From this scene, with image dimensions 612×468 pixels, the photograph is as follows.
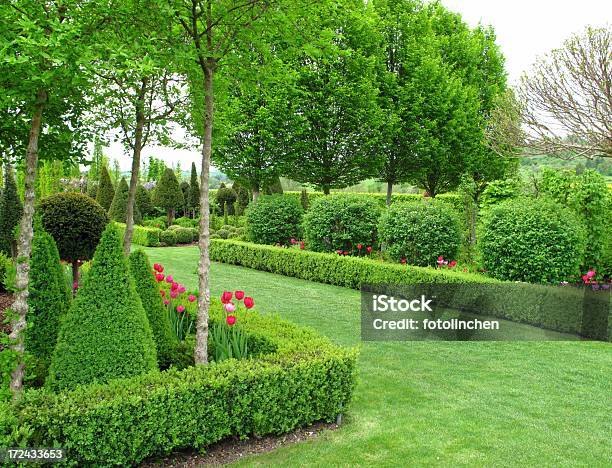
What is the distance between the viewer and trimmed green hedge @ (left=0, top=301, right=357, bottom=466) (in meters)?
3.93

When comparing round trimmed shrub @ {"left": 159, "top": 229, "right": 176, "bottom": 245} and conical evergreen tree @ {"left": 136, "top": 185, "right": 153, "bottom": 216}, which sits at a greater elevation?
conical evergreen tree @ {"left": 136, "top": 185, "right": 153, "bottom": 216}

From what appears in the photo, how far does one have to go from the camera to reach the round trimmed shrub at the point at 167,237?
23.7m

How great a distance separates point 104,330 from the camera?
4449mm

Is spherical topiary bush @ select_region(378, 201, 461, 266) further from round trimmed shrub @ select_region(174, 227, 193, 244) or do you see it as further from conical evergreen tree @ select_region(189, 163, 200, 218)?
Answer: conical evergreen tree @ select_region(189, 163, 200, 218)

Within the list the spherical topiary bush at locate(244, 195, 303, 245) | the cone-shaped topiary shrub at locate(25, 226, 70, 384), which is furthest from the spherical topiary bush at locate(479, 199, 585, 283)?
the cone-shaped topiary shrub at locate(25, 226, 70, 384)

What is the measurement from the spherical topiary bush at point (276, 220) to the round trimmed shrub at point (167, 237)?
25.2 ft

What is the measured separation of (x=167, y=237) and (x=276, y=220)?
8.57 meters

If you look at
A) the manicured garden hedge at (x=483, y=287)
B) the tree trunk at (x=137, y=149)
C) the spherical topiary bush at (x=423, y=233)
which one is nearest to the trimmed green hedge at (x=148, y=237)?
the manicured garden hedge at (x=483, y=287)

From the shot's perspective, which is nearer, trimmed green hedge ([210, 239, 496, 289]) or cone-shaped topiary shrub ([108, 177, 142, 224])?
trimmed green hedge ([210, 239, 496, 289])

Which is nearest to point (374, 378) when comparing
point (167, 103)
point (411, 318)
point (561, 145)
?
point (411, 318)

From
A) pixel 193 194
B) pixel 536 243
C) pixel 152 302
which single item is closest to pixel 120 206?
pixel 193 194

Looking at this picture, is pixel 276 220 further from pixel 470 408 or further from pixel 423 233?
pixel 470 408
